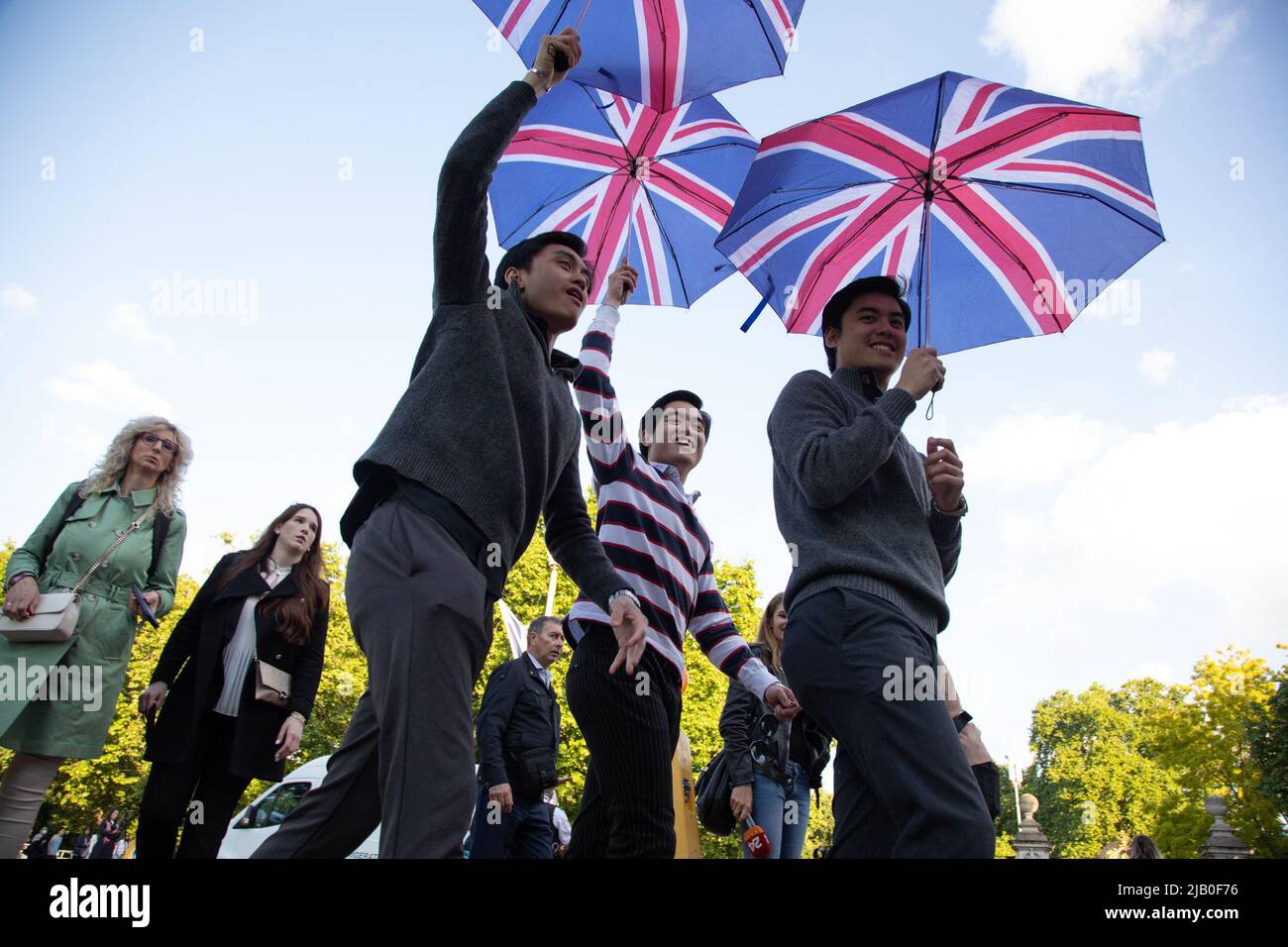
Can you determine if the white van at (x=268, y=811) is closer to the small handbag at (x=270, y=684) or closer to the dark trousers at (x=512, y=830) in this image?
the dark trousers at (x=512, y=830)

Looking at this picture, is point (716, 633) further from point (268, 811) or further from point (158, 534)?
point (268, 811)

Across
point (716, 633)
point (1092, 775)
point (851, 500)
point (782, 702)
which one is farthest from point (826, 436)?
point (1092, 775)

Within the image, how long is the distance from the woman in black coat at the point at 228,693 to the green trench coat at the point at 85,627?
1.40 ft

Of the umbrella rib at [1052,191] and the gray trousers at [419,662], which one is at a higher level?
the umbrella rib at [1052,191]

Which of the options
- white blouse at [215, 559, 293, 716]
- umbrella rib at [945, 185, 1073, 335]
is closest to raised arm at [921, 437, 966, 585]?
umbrella rib at [945, 185, 1073, 335]

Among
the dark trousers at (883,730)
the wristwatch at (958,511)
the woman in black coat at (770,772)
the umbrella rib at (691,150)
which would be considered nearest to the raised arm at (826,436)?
the dark trousers at (883,730)

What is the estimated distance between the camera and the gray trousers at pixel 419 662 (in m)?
2.35

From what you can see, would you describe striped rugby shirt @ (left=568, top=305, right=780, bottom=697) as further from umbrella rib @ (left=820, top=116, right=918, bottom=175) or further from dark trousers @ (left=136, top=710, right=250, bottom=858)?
dark trousers @ (left=136, top=710, right=250, bottom=858)

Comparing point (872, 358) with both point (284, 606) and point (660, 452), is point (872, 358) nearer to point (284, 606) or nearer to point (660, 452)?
point (660, 452)

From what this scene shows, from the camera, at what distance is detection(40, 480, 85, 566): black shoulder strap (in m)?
5.14

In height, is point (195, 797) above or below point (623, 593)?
below

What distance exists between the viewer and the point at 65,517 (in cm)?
526

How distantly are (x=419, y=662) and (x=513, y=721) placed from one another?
4.82 meters
